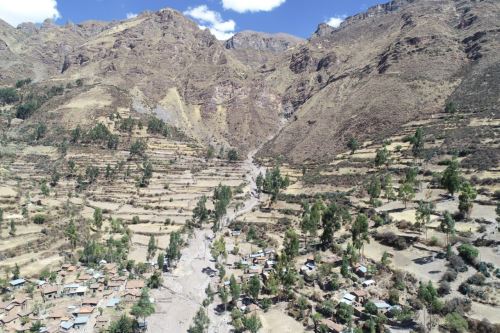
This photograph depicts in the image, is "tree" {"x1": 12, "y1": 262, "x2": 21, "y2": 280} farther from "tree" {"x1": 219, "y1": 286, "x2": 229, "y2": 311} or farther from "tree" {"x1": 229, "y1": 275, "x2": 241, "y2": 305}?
"tree" {"x1": 229, "y1": 275, "x2": 241, "y2": 305}

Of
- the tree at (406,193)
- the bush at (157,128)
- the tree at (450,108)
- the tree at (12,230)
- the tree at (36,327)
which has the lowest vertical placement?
the tree at (36,327)

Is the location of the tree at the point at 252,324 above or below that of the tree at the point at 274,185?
below

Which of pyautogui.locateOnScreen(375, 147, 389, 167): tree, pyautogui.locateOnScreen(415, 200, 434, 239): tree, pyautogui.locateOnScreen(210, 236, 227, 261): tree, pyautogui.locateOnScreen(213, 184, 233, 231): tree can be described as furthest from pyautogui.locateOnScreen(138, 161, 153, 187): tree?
pyautogui.locateOnScreen(415, 200, 434, 239): tree

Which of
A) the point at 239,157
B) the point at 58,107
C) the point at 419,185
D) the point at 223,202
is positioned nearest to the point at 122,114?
the point at 58,107

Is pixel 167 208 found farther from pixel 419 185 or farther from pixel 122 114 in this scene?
pixel 122 114

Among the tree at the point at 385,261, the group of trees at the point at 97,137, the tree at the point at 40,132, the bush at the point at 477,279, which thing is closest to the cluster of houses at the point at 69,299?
the tree at the point at 385,261

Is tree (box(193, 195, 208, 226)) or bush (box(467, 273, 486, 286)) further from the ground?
bush (box(467, 273, 486, 286))

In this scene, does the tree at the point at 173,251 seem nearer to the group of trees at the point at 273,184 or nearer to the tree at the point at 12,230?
the tree at the point at 12,230

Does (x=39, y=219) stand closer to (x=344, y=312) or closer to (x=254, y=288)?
(x=254, y=288)
